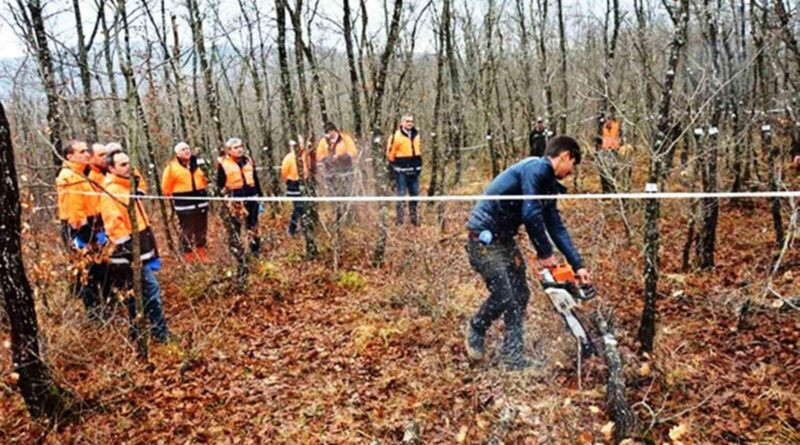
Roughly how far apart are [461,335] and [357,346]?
1043 millimetres

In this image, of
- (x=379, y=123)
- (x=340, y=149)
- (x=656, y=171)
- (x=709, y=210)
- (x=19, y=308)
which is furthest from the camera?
(x=340, y=149)

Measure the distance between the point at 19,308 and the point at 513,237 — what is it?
3.88m

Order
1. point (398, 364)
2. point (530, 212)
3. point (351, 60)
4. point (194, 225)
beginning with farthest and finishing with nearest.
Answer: point (194, 225) → point (351, 60) → point (398, 364) → point (530, 212)

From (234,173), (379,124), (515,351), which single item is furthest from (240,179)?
(515,351)

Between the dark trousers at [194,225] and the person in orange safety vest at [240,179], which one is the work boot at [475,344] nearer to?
the person in orange safety vest at [240,179]

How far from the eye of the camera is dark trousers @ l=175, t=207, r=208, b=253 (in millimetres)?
8922

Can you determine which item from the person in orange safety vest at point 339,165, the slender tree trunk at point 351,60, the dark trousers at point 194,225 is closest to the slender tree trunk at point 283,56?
the slender tree trunk at point 351,60

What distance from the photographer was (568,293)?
4.57 m

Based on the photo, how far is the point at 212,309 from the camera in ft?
22.6

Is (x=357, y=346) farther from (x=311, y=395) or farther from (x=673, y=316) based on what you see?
(x=673, y=316)

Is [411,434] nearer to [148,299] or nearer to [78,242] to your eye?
[148,299]

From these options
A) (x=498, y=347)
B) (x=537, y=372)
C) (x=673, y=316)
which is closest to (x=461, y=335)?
(x=498, y=347)

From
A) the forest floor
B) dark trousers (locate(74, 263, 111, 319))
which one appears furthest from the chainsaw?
dark trousers (locate(74, 263, 111, 319))

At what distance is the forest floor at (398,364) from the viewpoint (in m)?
4.17
